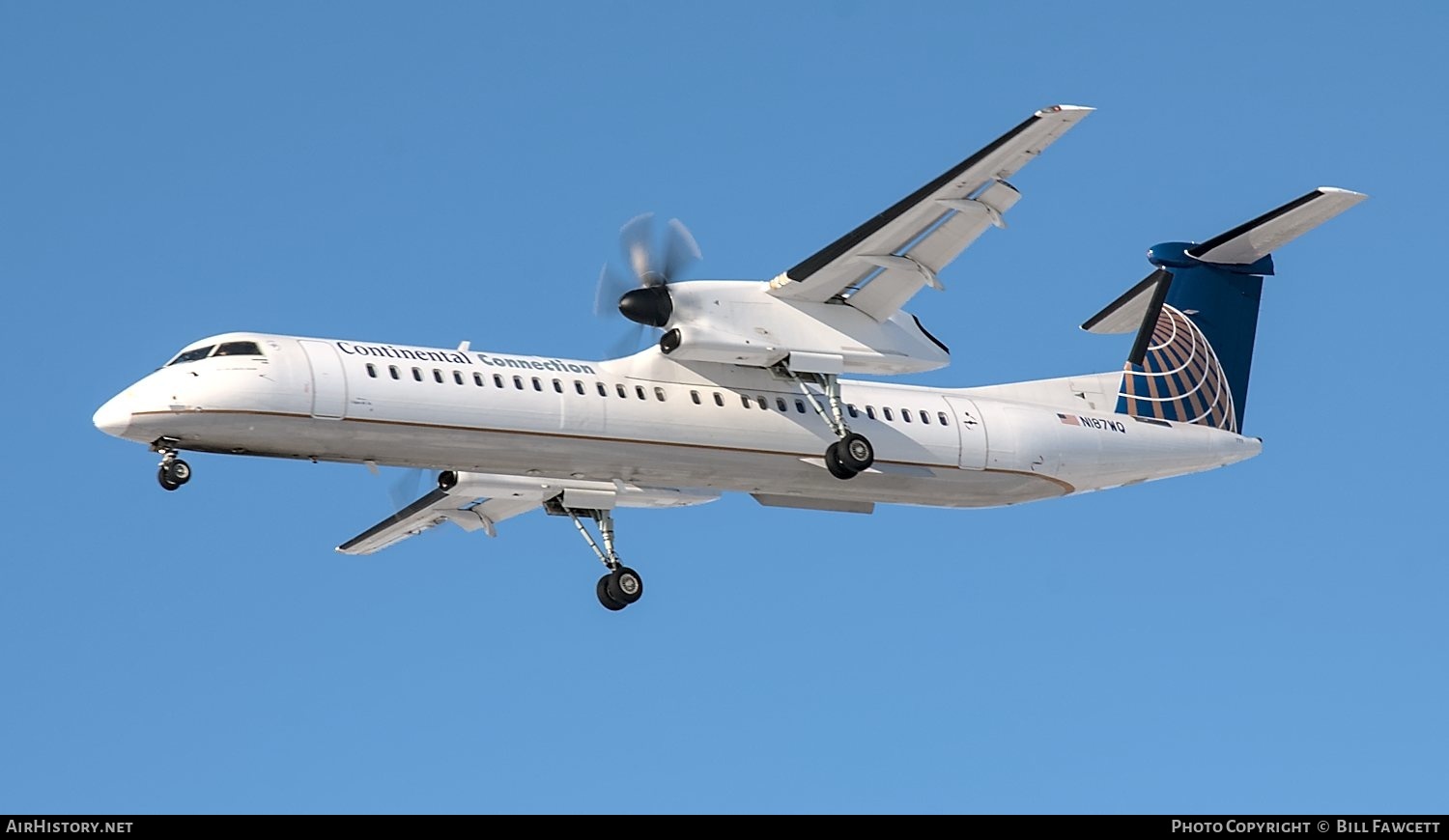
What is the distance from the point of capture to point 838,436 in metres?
21.0

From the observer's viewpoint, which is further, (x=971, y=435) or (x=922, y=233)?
(x=971, y=435)

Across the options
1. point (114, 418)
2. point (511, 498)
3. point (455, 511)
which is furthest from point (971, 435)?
point (114, 418)

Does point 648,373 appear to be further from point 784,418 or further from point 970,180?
point 970,180

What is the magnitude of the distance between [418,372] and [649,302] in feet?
8.80

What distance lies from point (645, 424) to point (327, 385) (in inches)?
132

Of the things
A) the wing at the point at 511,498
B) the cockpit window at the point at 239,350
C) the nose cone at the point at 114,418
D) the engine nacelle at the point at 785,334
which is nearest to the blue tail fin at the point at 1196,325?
the engine nacelle at the point at 785,334

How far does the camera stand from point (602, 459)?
65.1 ft

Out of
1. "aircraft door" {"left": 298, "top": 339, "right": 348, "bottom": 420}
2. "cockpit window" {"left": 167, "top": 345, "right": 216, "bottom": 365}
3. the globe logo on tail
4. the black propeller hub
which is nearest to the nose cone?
"cockpit window" {"left": 167, "top": 345, "right": 216, "bottom": 365}

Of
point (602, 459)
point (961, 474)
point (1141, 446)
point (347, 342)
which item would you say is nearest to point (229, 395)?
point (347, 342)

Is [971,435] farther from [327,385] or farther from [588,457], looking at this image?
[327,385]

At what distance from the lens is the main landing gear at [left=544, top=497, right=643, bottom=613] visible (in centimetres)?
2161

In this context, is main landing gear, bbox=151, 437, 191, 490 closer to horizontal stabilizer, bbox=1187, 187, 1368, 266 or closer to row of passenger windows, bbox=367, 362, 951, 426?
row of passenger windows, bbox=367, 362, 951, 426

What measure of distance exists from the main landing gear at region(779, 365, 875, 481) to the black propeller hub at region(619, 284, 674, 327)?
1.53 meters

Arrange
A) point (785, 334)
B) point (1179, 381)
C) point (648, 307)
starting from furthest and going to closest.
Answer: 1. point (1179, 381)
2. point (785, 334)
3. point (648, 307)
